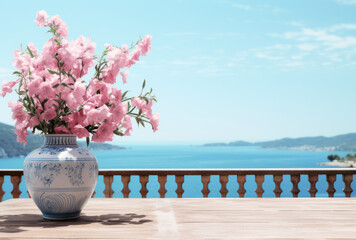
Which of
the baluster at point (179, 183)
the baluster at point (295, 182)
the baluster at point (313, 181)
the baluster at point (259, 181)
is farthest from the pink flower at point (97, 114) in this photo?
the baluster at point (313, 181)

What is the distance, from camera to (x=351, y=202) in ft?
7.24

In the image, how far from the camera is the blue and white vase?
1.67 meters

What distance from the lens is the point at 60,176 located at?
1662 mm

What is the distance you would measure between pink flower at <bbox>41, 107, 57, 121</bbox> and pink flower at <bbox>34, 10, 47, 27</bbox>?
1.26ft

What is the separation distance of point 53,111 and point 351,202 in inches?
62.6

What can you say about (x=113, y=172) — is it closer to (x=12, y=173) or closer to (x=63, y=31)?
(x=12, y=173)

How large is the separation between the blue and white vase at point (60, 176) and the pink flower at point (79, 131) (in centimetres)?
3

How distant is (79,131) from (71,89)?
191 millimetres

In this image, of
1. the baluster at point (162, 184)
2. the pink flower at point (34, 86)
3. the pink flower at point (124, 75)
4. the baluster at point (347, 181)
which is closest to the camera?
the pink flower at point (34, 86)

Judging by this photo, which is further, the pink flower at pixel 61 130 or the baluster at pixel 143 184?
the baluster at pixel 143 184

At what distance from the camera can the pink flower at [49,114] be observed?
1714 mm

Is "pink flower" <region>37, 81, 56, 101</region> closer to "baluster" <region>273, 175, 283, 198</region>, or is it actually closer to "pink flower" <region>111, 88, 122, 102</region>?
"pink flower" <region>111, 88, 122, 102</region>

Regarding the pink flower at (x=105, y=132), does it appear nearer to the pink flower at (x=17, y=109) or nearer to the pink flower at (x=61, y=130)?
the pink flower at (x=61, y=130)

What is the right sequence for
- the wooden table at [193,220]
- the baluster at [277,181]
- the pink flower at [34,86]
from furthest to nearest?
the baluster at [277,181]
the pink flower at [34,86]
the wooden table at [193,220]
